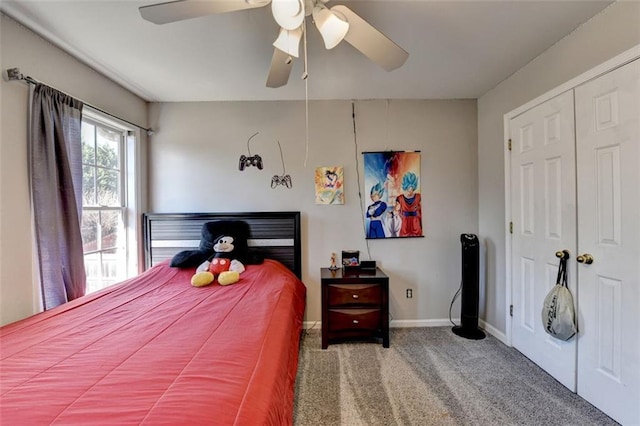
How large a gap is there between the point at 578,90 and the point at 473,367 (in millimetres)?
2147

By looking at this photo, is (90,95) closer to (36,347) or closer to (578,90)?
(36,347)

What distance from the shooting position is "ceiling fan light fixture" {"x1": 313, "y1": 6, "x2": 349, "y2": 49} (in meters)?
1.22

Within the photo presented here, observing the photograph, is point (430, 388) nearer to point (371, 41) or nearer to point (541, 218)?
point (541, 218)

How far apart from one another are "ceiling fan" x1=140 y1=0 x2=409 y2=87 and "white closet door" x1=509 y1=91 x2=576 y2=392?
141 centimetres

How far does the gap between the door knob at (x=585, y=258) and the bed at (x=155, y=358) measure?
1.95m

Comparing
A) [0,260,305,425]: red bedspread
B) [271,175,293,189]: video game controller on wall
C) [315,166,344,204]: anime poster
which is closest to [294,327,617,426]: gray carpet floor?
[0,260,305,425]: red bedspread

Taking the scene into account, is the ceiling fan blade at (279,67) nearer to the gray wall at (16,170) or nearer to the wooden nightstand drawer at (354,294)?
the gray wall at (16,170)

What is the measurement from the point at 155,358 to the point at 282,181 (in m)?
2.06

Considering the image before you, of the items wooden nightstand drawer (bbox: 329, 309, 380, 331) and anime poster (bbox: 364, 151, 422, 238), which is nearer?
wooden nightstand drawer (bbox: 329, 309, 380, 331)

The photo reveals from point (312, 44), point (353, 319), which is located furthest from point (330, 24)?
point (353, 319)

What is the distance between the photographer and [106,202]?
256 centimetres

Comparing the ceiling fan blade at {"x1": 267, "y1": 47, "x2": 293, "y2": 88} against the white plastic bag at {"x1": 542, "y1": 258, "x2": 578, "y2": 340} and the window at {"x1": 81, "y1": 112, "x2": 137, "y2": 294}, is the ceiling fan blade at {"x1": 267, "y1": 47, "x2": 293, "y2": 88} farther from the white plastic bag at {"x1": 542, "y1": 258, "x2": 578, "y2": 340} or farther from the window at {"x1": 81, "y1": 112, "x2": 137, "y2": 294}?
the white plastic bag at {"x1": 542, "y1": 258, "x2": 578, "y2": 340}

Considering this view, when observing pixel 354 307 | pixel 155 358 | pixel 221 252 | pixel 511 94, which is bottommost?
pixel 354 307

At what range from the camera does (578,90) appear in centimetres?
182
